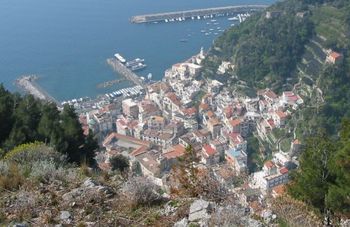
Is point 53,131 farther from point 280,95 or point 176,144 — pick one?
point 280,95

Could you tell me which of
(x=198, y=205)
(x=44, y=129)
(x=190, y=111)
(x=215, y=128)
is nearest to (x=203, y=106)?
(x=190, y=111)

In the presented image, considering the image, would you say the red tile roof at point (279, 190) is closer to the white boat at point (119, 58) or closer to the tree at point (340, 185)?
the tree at point (340, 185)

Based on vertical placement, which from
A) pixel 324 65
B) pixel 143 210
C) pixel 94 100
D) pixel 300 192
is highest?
pixel 143 210

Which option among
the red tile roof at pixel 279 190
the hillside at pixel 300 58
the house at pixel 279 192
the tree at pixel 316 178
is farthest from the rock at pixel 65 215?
the hillside at pixel 300 58

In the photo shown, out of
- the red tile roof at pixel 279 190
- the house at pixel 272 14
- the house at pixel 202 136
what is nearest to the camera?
the red tile roof at pixel 279 190

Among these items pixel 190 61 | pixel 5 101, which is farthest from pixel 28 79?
pixel 5 101

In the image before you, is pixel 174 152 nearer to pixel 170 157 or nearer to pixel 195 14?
pixel 170 157

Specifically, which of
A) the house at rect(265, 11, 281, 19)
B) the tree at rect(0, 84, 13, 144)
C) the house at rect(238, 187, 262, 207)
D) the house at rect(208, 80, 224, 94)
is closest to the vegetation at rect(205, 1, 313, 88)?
the house at rect(265, 11, 281, 19)
